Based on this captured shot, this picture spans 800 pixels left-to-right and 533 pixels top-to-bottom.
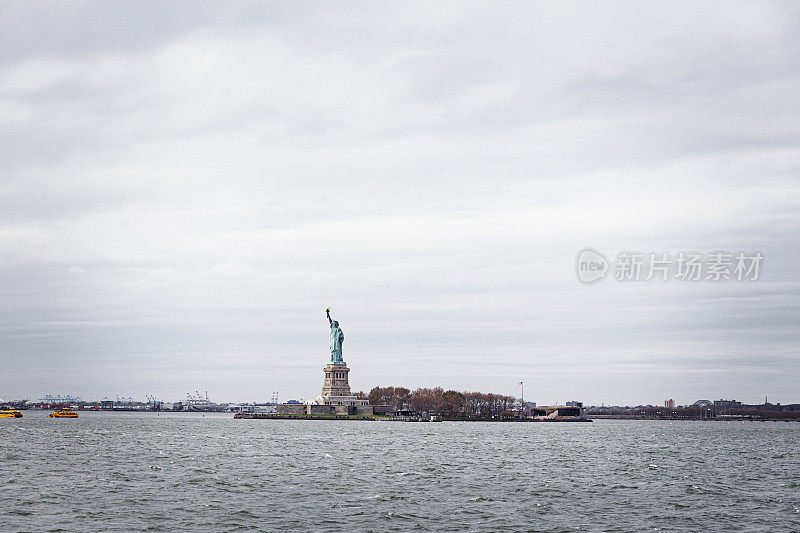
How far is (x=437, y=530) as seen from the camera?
148ft

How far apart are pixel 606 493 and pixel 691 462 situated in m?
37.5

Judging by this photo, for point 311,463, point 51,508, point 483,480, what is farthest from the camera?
point 311,463

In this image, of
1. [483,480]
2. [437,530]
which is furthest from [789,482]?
[437,530]

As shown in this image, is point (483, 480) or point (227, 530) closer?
point (227, 530)

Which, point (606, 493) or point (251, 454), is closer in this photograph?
point (606, 493)

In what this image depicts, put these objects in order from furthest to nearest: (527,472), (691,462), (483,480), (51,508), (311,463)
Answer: (691,462) < (311,463) < (527,472) < (483,480) < (51,508)

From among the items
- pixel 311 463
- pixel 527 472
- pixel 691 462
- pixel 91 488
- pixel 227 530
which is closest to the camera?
pixel 227 530

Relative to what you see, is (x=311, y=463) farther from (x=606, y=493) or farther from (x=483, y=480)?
(x=606, y=493)

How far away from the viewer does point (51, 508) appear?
2005 inches

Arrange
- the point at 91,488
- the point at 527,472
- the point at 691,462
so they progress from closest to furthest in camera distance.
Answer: the point at 91,488 < the point at 527,472 < the point at 691,462

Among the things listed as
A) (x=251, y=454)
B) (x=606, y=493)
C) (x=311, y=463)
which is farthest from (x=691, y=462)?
(x=251, y=454)

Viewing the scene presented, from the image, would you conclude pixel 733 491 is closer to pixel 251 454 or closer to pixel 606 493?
pixel 606 493

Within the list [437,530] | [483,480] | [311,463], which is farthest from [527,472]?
[437,530]

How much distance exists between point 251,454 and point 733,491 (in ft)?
179
